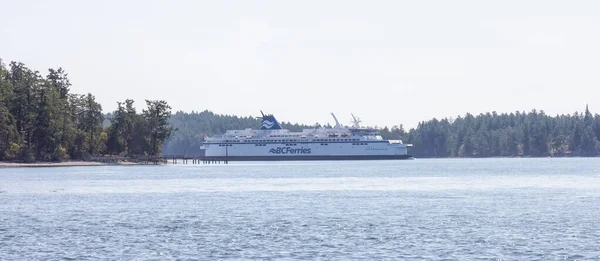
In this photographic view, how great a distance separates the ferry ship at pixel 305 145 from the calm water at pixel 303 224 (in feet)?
381

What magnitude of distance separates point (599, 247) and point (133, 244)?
16.5 m

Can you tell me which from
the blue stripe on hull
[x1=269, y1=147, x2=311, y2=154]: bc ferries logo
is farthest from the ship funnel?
the blue stripe on hull

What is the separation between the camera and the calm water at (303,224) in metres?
31.2

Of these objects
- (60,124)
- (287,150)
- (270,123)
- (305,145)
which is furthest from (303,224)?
(270,123)

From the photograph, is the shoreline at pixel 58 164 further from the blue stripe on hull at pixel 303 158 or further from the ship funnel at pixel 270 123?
the ship funnel at pixel 270 123

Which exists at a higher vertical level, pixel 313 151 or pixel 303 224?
pixel 313 151

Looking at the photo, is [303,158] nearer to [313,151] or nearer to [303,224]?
[313,151]

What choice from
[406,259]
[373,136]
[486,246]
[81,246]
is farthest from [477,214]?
[373,136]

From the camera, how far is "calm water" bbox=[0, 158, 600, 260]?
102 ft

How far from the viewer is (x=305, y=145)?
187 metres

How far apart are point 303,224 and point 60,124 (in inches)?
3566

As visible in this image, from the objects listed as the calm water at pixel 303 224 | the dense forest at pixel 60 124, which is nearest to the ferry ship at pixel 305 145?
the dense forest at pixel 60 124

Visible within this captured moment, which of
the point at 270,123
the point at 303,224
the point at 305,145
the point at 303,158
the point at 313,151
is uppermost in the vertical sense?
the point at 270,123

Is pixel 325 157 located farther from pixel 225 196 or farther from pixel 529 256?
pixel 529 256
